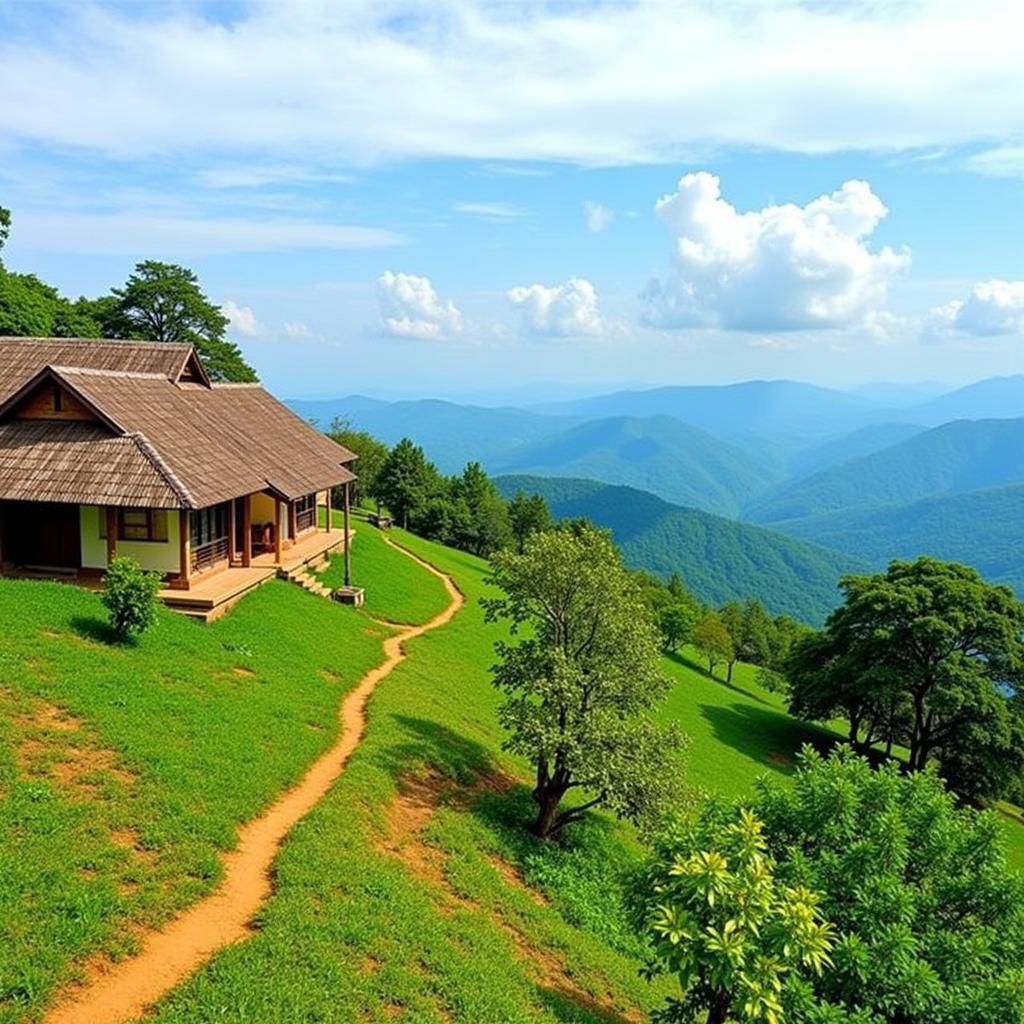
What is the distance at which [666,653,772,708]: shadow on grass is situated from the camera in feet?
179

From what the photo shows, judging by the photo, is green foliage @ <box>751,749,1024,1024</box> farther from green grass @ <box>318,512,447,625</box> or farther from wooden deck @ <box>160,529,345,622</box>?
green grass @ <box>318,512,447,625</box>

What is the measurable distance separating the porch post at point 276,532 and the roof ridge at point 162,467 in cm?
667

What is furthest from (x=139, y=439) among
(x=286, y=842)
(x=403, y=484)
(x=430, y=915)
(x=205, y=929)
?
(x=403, y=484)

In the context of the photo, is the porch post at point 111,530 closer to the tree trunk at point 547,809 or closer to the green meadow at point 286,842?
the green meadow at point 286,842

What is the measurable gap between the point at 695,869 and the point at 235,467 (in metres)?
22.3

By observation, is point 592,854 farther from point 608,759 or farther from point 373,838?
point 373,838

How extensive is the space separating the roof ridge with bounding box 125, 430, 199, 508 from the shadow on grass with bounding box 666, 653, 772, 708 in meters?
41.7

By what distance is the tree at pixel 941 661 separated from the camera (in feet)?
113

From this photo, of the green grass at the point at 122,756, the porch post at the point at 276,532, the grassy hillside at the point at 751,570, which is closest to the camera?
the green grass at the point at 122,756

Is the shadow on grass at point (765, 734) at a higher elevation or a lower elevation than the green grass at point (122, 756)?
lower

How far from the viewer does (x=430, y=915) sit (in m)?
11.6

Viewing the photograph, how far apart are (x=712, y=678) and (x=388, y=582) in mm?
30775

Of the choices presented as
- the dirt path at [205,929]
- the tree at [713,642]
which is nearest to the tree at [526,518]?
the tree at [713,642]

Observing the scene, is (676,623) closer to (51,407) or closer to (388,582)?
(388,582)
